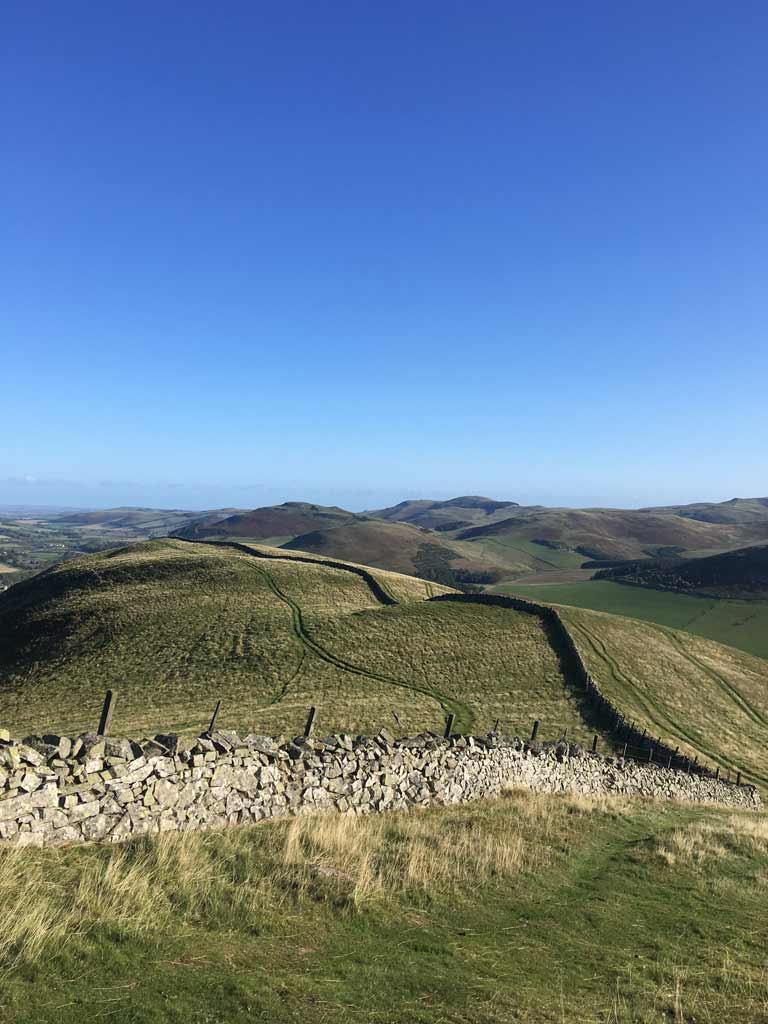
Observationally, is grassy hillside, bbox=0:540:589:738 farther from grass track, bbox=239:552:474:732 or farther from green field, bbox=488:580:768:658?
green field, bbox=488:580:768:658

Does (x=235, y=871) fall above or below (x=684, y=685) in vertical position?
above

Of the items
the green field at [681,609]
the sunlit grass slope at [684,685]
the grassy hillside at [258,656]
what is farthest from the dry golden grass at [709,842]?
the green field at [681,609]

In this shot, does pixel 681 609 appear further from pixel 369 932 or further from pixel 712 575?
pixel 369 932

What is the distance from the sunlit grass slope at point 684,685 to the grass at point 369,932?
28.6 m

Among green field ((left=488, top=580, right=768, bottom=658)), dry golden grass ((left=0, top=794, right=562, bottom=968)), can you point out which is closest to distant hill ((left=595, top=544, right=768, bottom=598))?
green field ((left=488, top=580, right=768, bottom=658))

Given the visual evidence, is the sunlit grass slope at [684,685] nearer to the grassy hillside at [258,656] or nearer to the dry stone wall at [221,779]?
the grassy hillside at [258,656]

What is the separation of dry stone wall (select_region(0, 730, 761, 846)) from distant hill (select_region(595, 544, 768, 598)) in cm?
10435

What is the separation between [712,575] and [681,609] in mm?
35473

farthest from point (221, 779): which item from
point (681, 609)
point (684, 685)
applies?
point (681, 609)

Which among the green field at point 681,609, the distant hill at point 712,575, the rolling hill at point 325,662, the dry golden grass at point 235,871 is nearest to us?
the dry golden grass at point 235,871

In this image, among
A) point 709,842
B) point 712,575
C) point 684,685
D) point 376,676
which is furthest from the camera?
point 712,575

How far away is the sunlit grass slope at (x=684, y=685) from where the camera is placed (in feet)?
136

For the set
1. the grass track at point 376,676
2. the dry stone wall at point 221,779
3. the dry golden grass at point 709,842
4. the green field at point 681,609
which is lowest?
the green field at point 681,609

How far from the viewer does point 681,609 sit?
97.2m
